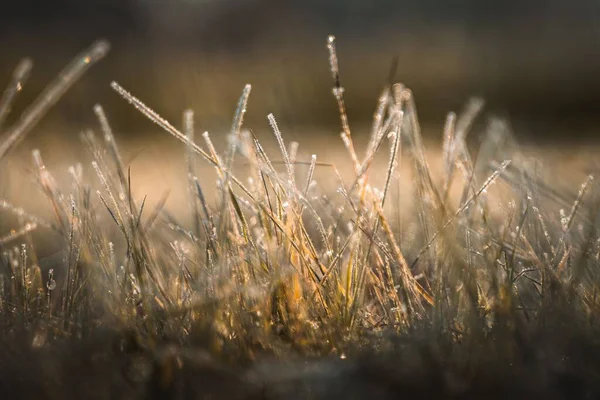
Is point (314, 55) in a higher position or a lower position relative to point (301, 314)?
higher

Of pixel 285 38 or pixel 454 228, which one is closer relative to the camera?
pixel 454 228

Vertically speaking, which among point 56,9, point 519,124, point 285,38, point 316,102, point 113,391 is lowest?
point 113,391

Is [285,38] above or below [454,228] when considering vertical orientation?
above

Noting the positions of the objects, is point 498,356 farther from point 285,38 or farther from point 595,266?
point 285,38

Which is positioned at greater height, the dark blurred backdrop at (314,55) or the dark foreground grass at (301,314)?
the dark blurred backdrop at (314,55)

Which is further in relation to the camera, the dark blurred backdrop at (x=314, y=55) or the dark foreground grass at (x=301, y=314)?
the dark blurred backdrop at (x=314, y=55)

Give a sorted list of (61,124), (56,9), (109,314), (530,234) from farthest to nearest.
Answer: (56,9)
(61,124)
(530,234)
(109,314)

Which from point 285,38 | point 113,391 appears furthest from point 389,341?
point 285,38

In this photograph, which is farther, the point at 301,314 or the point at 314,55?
the point at 314,55
